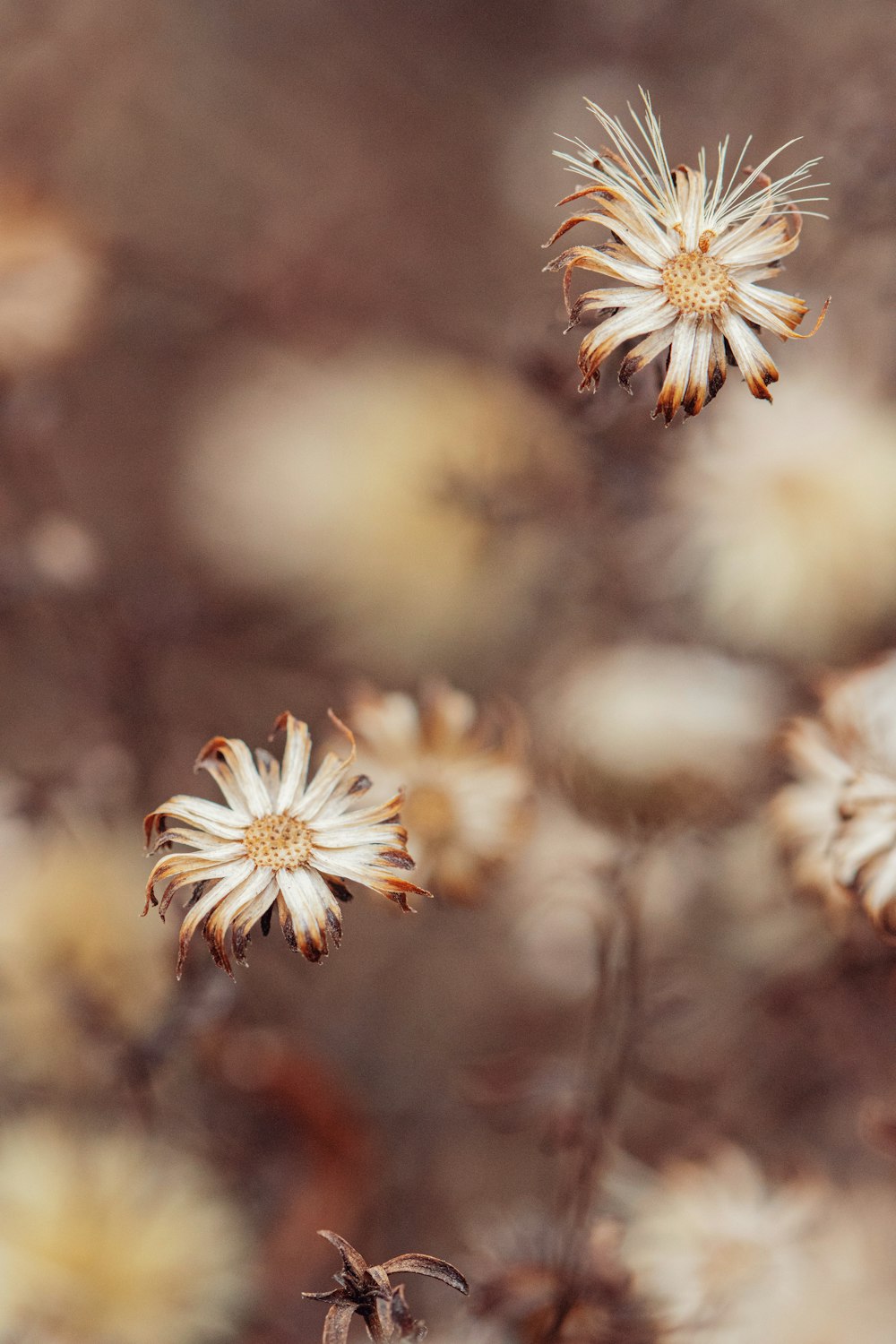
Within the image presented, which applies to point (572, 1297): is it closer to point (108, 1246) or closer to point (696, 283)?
point (108, 1246)

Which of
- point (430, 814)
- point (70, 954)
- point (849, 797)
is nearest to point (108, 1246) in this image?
point (70, 954)

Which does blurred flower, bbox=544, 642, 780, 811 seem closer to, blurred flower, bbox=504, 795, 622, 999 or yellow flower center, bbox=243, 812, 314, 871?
blurred flower, bbox=504, 795, 622, 999

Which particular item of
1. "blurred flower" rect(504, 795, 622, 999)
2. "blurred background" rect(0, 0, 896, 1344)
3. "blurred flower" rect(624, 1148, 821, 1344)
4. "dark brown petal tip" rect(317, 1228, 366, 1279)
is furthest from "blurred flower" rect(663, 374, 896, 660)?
"dark brown petal tip" rect(317, 1228, 366, 1279)

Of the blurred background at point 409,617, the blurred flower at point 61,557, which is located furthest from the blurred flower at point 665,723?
the blurred flower at point 61,557

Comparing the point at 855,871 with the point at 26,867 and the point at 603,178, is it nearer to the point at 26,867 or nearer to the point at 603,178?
the point at 603,178

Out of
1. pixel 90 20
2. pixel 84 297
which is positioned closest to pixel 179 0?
pixel 90 20
